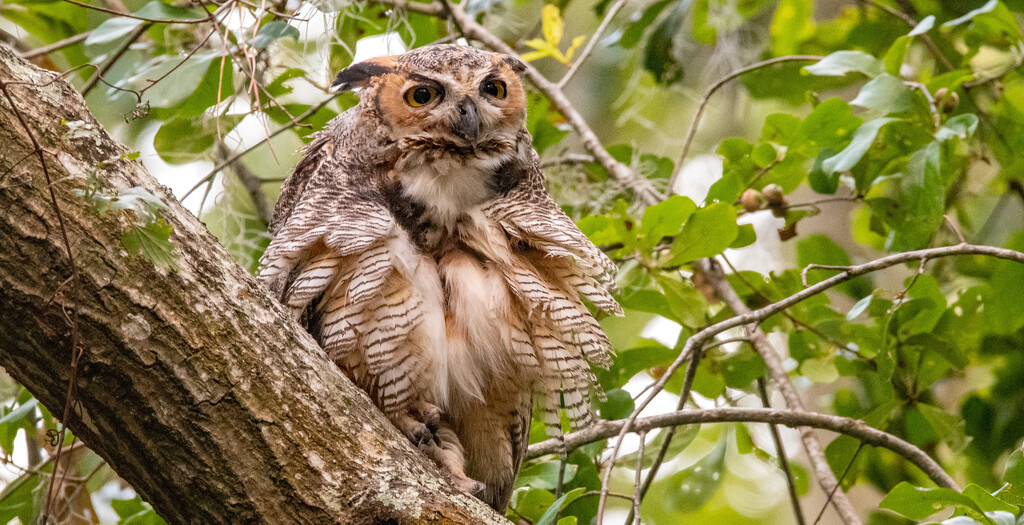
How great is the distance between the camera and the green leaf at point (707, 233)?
245cm

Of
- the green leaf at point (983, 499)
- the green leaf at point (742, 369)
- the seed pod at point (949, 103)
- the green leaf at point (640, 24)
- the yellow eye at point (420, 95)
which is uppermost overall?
the green leaf at point (640, 24)

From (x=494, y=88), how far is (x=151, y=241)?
120 cm

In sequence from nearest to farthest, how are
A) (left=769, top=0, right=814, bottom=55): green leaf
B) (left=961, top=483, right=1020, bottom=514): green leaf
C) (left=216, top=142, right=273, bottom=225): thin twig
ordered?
Result: (left=961, top=483, right=1020, bottom=514): green leaf
(left=216, top=142, right=273, bottom=225): thin twig
(left=769, top=0, right=814, bottom=55): green leaf

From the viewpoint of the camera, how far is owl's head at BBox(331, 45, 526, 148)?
2252 mm

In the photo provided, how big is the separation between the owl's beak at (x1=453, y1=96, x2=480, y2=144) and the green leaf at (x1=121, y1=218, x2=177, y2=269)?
0.97 metres

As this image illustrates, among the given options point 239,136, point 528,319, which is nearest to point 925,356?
point 528,319

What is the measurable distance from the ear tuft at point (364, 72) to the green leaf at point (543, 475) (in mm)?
1276

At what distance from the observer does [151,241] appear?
55.1 inches

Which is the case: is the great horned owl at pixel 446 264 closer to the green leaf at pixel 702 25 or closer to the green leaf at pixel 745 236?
the green leaf at pixel 745 236

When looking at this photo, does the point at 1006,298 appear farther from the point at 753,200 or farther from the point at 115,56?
the point at 115,56

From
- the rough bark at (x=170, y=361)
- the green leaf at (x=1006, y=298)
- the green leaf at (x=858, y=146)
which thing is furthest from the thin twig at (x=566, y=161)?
the rough bark at (x=170, y=361)

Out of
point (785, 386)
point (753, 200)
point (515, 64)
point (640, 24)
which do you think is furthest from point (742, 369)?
point (640, 24)

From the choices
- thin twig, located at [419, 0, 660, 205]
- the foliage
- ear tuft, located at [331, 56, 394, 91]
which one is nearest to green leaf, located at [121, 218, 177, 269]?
A: the foliage

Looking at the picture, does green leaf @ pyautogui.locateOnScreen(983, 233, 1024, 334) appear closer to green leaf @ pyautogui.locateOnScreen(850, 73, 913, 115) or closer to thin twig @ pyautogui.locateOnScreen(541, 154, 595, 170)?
green leaf @ pyautogui.locateOnScreen(850, 73, 913, 115)
